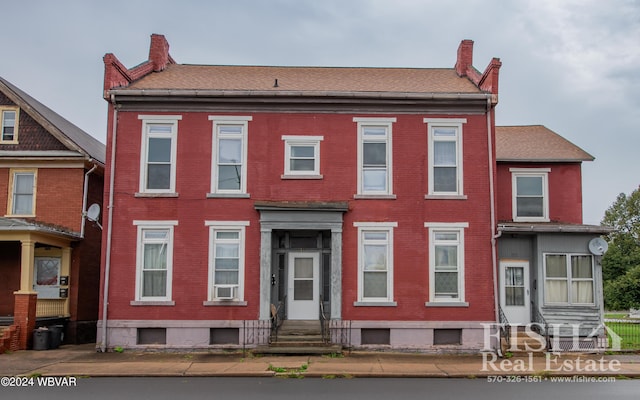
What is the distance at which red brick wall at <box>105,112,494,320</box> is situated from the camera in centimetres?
1862

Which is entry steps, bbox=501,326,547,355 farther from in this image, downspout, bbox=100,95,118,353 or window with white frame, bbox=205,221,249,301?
downspout, bbox=100,95,118,353

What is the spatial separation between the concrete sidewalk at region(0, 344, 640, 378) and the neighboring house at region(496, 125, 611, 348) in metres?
1.79

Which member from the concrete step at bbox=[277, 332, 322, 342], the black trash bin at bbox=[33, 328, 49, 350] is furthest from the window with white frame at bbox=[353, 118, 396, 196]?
the black trash bin at bbox=[33, 328, 49, 350]

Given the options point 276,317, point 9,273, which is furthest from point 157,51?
point 276,317

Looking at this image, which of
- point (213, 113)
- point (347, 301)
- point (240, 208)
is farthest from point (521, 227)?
point (213, 113)

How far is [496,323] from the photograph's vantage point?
60.6 ft

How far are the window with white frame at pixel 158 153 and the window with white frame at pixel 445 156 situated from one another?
7.99 meters

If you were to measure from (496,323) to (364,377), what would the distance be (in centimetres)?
592

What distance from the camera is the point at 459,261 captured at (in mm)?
18859

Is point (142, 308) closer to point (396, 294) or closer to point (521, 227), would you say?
point (396, 294)

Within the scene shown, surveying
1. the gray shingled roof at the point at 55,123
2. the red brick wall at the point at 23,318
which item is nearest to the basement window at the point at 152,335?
the red brick wall at the point at 23,318

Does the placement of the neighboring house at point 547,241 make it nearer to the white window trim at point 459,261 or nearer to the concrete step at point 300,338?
the white window trim at point 459,261

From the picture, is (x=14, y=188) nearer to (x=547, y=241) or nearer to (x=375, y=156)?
(x=375, y=156)

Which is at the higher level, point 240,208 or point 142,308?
point 240,208
